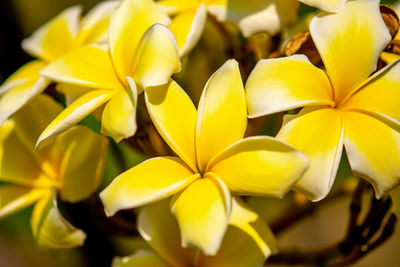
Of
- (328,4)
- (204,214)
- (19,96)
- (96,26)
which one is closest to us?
(204,214)

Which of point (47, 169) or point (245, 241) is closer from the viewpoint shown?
point (245, 241)

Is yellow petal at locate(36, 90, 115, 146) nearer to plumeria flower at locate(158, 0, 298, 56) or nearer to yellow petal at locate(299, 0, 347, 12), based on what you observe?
plumeria flower at locate(158, 0, 298, 56)

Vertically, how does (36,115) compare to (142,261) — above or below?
above

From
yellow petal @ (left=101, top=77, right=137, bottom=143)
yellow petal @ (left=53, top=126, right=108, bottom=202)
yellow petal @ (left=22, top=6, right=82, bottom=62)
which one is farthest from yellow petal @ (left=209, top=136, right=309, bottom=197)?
yellow petal @ (left=22, top=6, right=82, bottom=62)

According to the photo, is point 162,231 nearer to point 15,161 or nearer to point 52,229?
point 52,229

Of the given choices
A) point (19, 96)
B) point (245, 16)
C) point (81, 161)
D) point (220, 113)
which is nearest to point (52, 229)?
point (81, 161)

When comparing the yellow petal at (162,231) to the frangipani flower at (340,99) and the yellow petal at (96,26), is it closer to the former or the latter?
the frangipani flower at (340,99)

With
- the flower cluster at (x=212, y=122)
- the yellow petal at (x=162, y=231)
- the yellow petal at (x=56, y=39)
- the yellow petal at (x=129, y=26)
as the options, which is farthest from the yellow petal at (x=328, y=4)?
the yellow petal at (x=56, y=39)

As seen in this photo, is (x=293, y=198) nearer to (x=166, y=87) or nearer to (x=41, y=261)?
(x=166, y=87)
